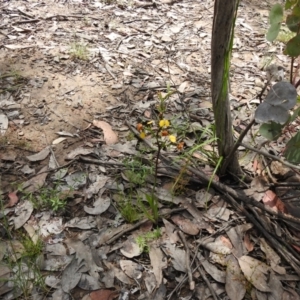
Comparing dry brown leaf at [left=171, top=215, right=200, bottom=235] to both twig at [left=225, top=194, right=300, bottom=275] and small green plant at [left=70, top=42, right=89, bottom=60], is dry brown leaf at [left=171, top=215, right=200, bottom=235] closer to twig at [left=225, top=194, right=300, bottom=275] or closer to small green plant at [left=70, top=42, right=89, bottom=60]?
twig at [left=225, top=194, right=300, bottom=275]

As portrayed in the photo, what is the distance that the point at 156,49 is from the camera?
2988 mm

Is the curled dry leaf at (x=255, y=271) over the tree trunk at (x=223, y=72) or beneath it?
beneath

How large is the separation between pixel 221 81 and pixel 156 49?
1467mm

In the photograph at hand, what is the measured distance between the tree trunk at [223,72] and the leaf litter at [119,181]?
0.56ft

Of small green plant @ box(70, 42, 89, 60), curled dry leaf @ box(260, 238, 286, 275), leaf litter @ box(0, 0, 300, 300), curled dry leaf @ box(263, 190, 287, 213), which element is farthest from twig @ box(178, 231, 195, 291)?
small green plant @ box(70, 42, 89, 60)

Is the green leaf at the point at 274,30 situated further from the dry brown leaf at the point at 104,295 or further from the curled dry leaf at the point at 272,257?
the dry brown leaf at the point at 104,295

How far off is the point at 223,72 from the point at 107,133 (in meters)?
0.86

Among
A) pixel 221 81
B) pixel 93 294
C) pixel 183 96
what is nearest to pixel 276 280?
pixel 93 294

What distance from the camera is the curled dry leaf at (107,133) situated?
84.3 inches

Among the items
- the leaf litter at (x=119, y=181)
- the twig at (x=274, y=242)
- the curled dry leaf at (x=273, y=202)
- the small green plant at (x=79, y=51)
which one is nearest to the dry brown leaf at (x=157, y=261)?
the leaf litter at (x=119, y=181)

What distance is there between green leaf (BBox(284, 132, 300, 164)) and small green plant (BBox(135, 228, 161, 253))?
0.65 meters

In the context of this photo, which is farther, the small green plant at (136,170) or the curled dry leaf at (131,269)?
the small green plant at (136,170)

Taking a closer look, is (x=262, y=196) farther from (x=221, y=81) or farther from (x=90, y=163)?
(x=90, y=163)

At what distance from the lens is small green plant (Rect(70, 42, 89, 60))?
2.79 m
